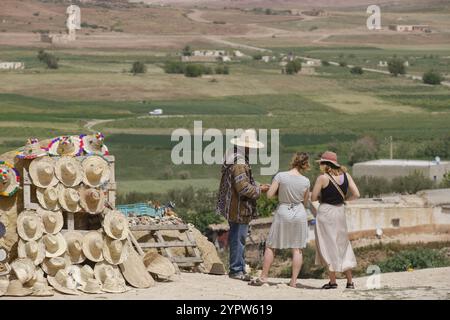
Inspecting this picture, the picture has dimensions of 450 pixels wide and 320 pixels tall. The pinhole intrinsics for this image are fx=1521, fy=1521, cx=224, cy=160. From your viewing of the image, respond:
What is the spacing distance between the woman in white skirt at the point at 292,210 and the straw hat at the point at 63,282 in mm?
1497

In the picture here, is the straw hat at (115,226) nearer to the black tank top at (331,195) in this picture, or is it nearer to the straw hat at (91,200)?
the straw hat at (91,200)

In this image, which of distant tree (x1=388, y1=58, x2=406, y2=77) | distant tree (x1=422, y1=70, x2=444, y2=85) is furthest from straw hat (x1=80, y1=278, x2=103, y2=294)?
distant tree (x1=388, y1=58, x2=406, y2=77)

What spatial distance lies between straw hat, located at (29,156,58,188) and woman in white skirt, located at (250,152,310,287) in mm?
1737

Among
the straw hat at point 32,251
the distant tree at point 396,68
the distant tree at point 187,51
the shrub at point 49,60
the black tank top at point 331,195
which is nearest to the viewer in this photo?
the straw hat at point 32,251

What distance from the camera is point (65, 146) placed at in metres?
12.5

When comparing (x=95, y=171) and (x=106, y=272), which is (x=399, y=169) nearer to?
(x=95, y=171)

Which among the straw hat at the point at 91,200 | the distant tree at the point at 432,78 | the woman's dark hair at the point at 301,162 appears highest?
the woman's dark hair at the point at 301,162

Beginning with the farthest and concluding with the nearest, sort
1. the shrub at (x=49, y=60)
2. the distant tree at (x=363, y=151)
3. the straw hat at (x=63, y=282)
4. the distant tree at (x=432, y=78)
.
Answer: the shrub at (x=49, y=60)
the distant tree at (x=432, y=78)
the distant tree at (x=363, y=151)
the straw hat at (x=63, y=282)

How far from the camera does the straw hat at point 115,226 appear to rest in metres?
12.2

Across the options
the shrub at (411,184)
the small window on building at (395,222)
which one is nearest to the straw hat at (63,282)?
the small window on building at (395,222)

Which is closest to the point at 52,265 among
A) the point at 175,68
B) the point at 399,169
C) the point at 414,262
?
the point at 414,262

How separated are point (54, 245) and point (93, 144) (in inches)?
45.2

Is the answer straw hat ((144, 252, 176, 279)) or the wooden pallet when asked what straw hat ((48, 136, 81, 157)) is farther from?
the wooden pallet

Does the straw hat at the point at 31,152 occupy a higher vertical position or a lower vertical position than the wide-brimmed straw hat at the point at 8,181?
higher
